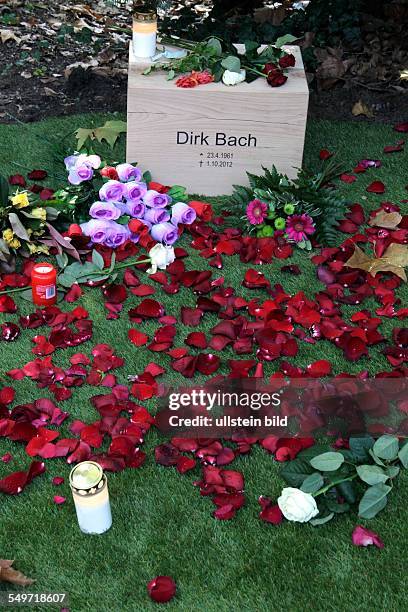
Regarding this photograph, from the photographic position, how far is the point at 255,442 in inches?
88.2

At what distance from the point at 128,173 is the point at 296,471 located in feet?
4.88

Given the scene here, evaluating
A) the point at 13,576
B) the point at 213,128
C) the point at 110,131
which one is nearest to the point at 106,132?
the point at 110,131

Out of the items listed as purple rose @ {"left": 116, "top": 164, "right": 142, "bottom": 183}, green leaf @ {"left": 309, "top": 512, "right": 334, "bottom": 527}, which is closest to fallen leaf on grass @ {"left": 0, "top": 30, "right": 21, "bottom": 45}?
purple rose @ {"left": 116, "top": 164, "right": 142, "bottom": 183}

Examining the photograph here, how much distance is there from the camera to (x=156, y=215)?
3.09m

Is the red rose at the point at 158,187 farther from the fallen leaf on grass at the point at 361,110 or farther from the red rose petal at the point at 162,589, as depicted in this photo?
the red rose petal at the point at 162,589

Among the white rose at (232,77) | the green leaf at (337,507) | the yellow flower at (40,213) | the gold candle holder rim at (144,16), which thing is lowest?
the green leaf at (337,507)

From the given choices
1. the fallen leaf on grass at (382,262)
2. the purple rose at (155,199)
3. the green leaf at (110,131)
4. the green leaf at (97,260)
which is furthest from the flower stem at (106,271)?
the green leaf at (110,131)

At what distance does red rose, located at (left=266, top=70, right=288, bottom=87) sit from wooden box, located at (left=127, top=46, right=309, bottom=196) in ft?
0.08

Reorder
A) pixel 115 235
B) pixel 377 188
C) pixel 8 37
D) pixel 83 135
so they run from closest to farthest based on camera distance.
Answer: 1. pixel 115 235
2. pixel 377 188
3. pixel 83 135
4. pixel 8 37

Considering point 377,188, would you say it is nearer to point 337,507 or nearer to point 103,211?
point 103,211

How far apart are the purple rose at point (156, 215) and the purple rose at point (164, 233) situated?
0.03m

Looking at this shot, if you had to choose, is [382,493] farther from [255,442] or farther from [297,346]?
[297,346]

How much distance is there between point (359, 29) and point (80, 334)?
9.51ft

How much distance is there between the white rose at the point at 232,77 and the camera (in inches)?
127
